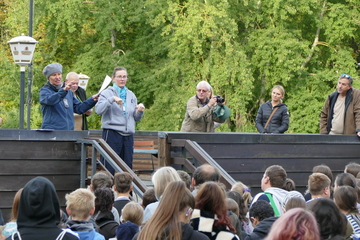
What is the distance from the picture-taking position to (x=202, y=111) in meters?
8.98

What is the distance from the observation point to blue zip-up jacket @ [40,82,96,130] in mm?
8258

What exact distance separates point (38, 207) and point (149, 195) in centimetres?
210

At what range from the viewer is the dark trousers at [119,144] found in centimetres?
861

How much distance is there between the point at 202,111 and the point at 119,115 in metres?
1.16

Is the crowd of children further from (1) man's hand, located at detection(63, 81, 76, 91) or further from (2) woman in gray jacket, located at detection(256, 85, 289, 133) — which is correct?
(2) woman in gray jacket, located at detection(256, 85, 289, 133)

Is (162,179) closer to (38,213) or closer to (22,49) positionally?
(38,213)

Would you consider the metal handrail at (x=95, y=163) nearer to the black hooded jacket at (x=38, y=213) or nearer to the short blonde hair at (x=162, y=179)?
the short blonde hair at (x=162, y=179)

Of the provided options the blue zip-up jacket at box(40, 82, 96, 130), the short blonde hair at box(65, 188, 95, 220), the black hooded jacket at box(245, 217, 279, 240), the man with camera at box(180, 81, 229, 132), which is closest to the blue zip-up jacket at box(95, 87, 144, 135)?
the blue zip-up jacket at box(40, 82, 96, 130)

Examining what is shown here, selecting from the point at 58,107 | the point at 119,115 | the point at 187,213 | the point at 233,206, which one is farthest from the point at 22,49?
the point at 187,213

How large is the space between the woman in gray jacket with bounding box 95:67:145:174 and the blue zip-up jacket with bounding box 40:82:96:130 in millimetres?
277

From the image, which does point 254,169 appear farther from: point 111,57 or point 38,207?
point 111,57

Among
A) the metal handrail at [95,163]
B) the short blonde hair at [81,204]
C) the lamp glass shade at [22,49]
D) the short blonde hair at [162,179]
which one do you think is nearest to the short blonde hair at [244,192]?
the short blonde hair at [162,179]

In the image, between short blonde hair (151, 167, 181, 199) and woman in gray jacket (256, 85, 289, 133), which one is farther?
woman in gray jacket (256, 85, 289, 133)

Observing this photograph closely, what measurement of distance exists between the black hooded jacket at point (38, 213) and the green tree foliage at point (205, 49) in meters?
18.6
